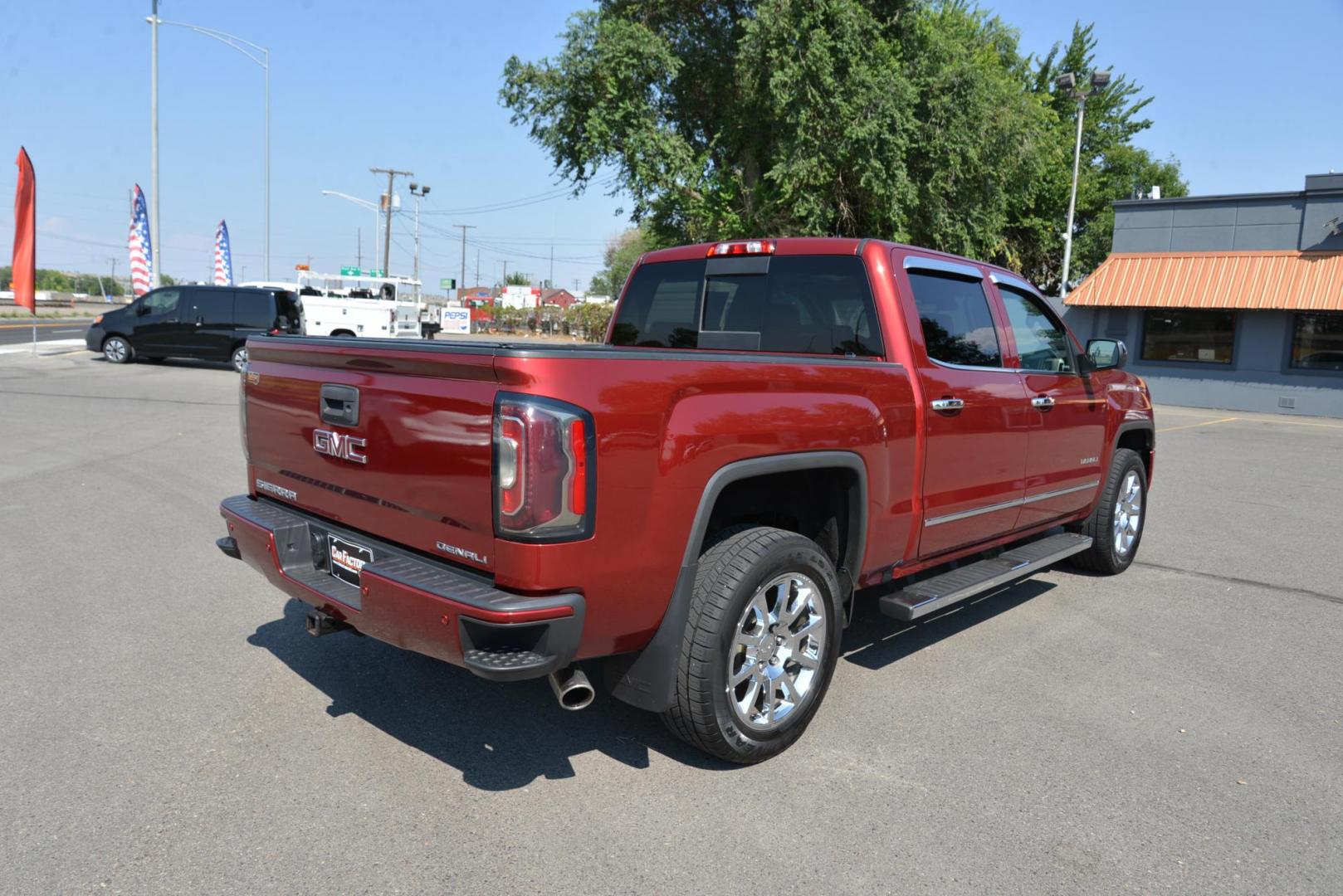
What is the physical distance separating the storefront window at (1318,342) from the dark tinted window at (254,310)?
77.6 feet

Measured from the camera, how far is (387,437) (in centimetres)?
320

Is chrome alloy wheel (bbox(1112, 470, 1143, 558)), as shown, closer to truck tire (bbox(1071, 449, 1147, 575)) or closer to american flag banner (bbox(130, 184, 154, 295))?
truck tire (bbox(1071, 449, 1147, 575))

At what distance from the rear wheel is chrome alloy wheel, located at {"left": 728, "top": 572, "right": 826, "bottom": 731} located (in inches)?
854

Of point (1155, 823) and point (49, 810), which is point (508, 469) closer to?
point (49, 810)

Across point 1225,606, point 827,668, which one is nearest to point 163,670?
point 827,668

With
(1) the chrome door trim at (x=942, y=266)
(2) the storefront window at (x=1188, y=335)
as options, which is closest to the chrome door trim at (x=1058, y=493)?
(1) the chrome door trim at (x=942, y=266)

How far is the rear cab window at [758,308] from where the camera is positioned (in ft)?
14.3

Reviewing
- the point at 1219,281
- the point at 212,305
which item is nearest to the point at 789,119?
the point at 1219,281

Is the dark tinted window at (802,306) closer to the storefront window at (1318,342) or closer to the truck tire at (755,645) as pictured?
the truck tire at (755,645)

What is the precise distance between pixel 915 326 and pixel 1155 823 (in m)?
2.19

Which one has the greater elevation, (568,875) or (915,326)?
(915,326)

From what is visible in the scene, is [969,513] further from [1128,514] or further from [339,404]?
[339,404]

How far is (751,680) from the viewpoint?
137 inches

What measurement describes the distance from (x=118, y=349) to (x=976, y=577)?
21.8 m
